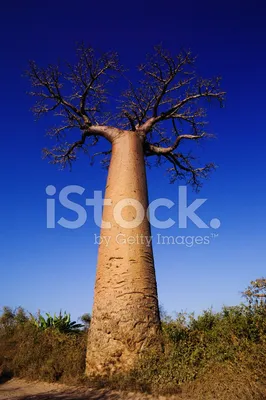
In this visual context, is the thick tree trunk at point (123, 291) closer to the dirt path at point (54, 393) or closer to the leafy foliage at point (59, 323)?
the dirt path at point (54, 393)

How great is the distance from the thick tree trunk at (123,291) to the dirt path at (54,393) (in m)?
0.44

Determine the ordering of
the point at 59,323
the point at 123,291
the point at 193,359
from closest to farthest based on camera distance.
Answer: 1. the point at 193,359
2. the point at 123,291
3. the point at 59,323

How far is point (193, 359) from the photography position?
11.7 ft

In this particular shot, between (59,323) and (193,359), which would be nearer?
(193,359)

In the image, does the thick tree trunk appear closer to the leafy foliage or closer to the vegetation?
the vegetation

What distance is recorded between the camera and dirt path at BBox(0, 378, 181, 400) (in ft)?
10.9

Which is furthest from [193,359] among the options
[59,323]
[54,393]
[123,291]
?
[59,323]

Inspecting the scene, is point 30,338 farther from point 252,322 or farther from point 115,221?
point 252,322

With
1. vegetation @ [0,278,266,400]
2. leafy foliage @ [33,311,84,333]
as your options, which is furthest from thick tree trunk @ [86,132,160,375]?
leafy foliage @ [33,311,84,333]

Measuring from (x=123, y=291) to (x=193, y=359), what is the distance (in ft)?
4.07

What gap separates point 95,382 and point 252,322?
2.05 metres

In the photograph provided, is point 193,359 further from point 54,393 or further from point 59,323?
point 59,323

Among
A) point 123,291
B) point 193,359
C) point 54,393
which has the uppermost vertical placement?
point 123,291

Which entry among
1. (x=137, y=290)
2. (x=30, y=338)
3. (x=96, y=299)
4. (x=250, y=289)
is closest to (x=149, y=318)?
(x=137, y=290)
